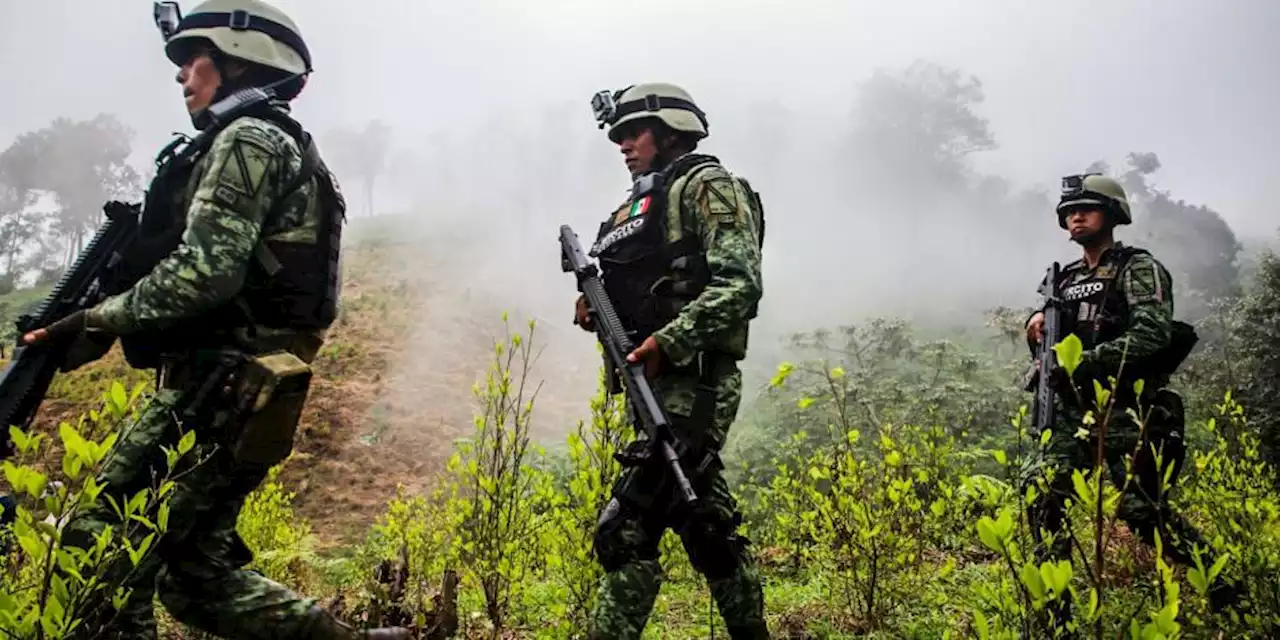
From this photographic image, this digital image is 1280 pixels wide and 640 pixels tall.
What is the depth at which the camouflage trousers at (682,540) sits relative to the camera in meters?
2.29

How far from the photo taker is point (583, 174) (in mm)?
46938

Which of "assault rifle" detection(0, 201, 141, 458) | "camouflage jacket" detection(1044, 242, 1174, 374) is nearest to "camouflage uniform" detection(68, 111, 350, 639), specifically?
"assault rifle" detection(0, 201, 141, 458)

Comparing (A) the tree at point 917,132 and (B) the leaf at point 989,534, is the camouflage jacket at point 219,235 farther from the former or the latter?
(A) the tree at point 917,132

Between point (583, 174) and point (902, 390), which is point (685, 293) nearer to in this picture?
point (902, 390)

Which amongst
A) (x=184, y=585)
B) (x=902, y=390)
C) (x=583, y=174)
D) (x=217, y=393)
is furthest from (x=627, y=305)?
(x=583, y=174)

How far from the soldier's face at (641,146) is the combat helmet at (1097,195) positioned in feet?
7.59

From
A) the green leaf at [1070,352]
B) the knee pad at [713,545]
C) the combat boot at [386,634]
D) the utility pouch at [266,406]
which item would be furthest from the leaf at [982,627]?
the combat boot at [386,634]

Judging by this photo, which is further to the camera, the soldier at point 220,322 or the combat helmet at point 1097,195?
the combat helmet at point 1097,195

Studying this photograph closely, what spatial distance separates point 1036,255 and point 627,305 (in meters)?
48.0

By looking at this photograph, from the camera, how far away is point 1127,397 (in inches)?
136

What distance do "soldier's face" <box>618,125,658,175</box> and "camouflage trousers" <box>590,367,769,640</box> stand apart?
982 mm

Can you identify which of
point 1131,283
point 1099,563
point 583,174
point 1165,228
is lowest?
point 1099,563

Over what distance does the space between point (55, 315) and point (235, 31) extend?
1.12 m

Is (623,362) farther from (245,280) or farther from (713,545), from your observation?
(245,280)
